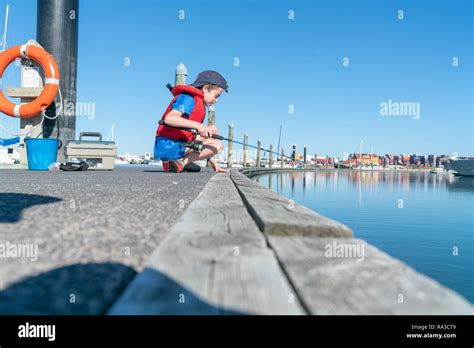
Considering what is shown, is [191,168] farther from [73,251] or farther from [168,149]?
[73,251]

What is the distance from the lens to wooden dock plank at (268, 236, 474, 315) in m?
0.64

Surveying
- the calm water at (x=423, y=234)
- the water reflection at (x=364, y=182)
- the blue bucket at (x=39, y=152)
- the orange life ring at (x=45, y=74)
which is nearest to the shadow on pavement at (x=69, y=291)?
the calm water at (x=423, y=234)

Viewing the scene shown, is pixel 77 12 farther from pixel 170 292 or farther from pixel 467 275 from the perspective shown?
pixel 170 292

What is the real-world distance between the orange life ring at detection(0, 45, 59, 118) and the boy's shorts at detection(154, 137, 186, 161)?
11.7 ft

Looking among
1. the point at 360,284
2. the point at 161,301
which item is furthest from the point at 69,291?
the point at 360,284

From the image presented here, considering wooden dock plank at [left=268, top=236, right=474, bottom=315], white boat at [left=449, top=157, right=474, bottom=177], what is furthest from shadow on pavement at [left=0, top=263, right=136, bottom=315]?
white boat at [left=449, top=157, right=474, bottom=177]

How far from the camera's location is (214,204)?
6.12ft

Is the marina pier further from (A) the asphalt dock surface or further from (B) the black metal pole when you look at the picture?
(B) the black metal pole

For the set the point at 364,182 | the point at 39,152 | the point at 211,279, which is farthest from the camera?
the point at 364,182

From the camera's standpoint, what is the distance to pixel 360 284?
743 millimetres

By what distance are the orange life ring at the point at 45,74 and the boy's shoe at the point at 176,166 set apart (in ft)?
11.7

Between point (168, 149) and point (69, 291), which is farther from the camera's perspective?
point (168, 149)

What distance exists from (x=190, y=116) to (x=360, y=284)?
4868 mm
